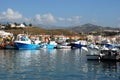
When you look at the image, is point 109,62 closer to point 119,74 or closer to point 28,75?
point 119,74

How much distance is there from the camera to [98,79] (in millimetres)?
39125

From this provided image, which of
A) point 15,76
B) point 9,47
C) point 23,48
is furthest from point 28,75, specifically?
point 9,47

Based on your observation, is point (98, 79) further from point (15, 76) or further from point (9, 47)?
point (9, 47)

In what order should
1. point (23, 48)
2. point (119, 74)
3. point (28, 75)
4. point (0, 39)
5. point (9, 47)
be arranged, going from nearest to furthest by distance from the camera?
point (28, 75)
point (119, 74)
point (23, 48)
point (9, 47)
point (0, 39)

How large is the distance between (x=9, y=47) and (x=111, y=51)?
3006 inches

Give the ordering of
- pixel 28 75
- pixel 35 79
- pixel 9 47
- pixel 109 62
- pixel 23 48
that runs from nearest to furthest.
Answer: pixel 35 79 < pixel 28 75 < pixel 109 62 < pixel 23 48 < pixel 9 47

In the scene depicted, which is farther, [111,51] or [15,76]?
[111,51]

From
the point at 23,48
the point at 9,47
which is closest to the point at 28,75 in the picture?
the point at 23,48

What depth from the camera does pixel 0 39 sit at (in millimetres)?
162500

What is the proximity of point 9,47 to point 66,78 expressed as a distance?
9778cm

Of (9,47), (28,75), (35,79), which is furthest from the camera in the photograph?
(9,47)

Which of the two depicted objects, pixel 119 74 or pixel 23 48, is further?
pixel 23 48

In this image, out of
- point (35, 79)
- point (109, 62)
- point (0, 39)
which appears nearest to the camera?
point (35, 79)

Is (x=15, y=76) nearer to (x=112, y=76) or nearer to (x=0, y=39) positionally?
(x=112, y=76)
